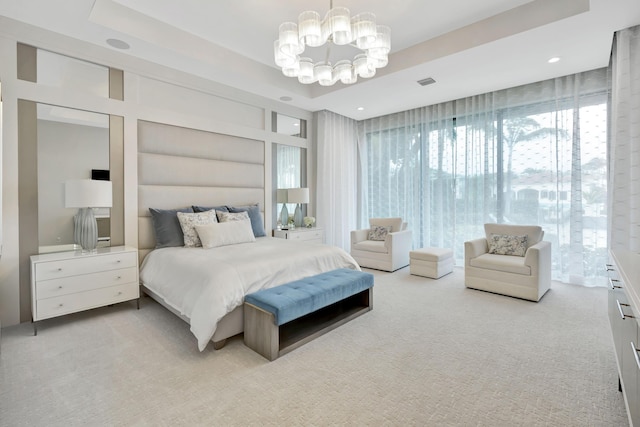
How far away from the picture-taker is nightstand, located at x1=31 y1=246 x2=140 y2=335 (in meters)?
2.64

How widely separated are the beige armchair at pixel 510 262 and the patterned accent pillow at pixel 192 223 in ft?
11.1

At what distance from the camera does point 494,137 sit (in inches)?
189

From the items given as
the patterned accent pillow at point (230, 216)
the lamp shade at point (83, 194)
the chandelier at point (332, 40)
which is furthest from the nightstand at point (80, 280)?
the chandelier at point (332, 40)

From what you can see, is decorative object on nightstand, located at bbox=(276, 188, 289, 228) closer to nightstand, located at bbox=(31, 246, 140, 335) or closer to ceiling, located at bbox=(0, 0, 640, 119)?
ceiling, located at bbox=(0, 0, 640, 119)

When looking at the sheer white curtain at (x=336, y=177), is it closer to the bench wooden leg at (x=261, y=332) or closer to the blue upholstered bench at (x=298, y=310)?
the blue upholstered bench at (x=298, y=310)

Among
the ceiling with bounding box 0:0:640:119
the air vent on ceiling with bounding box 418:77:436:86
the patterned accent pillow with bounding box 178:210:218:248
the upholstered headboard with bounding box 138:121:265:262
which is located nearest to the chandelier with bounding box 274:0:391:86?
the ceiling with bounding box 0:0:640:119

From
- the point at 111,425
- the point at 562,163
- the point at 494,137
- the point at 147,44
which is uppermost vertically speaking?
the point at 147,44

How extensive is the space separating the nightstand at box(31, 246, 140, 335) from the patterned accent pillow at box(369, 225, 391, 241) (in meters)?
3.63

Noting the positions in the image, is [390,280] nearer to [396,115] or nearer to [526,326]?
[526,326]

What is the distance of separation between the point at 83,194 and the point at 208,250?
49.9 inches

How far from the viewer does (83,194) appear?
113 inches

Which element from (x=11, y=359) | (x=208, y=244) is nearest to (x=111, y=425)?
(x=11, y=359)

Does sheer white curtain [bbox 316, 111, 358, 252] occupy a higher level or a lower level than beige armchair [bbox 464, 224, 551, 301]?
higher

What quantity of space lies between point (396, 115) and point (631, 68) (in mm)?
3330
